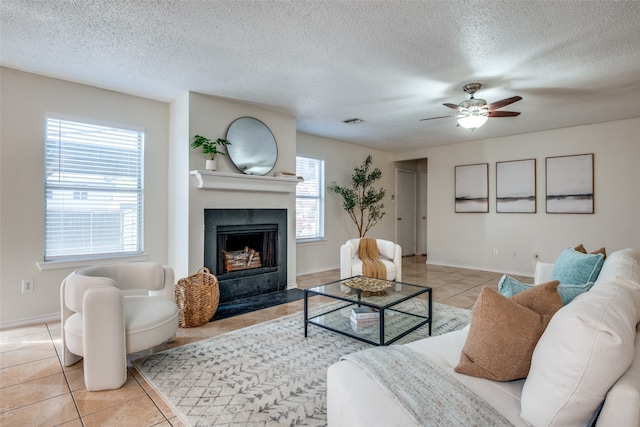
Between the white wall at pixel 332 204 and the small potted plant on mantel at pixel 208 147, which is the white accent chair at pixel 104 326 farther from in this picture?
the white wall at pixel 332 204

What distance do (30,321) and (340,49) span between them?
392 centimetres

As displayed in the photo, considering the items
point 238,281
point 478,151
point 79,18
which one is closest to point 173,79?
point 79,18

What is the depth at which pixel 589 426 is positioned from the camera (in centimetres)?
100

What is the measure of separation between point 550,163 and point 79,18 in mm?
6217

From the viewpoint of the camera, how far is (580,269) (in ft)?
7.11

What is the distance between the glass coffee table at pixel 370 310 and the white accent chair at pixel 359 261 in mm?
599

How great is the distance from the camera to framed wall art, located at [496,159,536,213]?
558 centimetres

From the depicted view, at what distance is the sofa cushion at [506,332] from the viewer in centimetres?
124

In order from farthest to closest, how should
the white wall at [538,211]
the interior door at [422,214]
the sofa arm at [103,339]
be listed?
the interior door at [422,214]
the white wall at [538,211]
the sofa arm at [103,339]

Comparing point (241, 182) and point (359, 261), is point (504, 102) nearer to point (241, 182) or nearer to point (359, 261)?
point (359, 261)

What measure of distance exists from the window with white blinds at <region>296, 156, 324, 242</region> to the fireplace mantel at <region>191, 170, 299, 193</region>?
3.40 ft

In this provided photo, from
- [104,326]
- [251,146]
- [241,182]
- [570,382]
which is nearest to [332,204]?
[251,146]

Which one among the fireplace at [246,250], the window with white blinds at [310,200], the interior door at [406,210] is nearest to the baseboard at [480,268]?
the interior door at [406,210]

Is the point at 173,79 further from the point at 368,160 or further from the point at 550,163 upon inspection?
the point at 550,163
